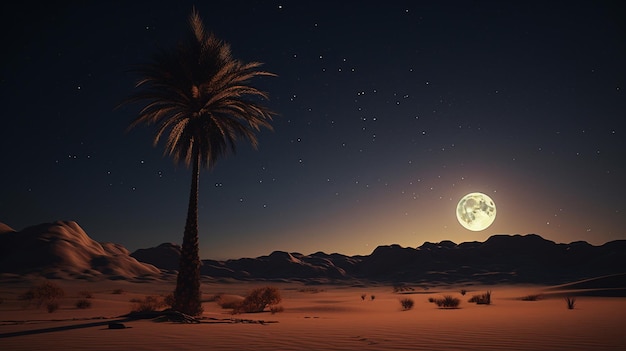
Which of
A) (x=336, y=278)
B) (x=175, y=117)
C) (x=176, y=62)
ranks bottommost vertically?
(x=336, y=278)

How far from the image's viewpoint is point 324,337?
29.4ft

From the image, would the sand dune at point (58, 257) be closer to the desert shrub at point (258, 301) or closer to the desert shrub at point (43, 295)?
the desert shrub at point (43, 295)

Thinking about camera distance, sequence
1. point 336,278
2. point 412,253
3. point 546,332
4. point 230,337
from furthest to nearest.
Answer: point 412,253, point 336,278, point 546,332, point 230,337

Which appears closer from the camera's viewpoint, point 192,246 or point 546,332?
point 546,332

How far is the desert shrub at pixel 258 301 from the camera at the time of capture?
66.2 ft

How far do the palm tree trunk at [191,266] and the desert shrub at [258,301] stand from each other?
14.3 feet

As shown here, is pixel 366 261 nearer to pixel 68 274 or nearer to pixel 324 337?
pixel 68 274

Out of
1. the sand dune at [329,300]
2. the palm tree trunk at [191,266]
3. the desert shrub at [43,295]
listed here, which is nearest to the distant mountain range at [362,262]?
the sand dune at [329,300]

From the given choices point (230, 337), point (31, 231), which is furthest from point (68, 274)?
point (230, 337)

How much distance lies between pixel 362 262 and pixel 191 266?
351 feet

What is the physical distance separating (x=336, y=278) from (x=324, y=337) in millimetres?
92629

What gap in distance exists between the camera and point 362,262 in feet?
392

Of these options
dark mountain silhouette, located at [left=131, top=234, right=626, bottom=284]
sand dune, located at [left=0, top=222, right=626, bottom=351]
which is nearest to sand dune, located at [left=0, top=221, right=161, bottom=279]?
sand dune, located at [left=0, top=222, right=626, bottom=351]

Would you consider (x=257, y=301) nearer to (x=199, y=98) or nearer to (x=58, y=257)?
(x=199, y=98)
